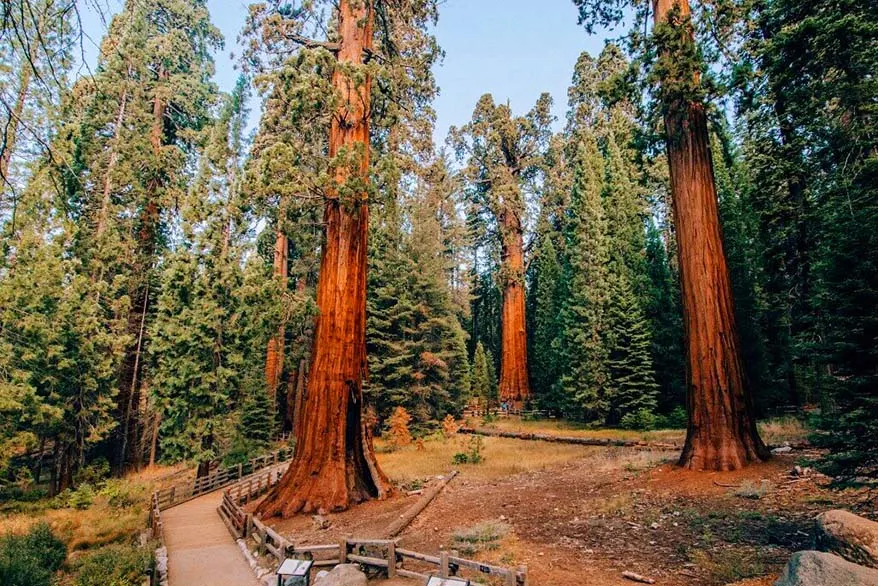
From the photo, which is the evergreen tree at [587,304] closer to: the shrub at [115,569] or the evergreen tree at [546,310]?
the evergreen tree at [546,310]

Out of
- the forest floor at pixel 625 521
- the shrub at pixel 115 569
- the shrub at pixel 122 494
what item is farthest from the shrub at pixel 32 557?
the shrub at pixel 122 494

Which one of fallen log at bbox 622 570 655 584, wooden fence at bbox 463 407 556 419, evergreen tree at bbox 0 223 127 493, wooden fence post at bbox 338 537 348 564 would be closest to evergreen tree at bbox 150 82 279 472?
evergreen tree at bbox 0 223 127 493

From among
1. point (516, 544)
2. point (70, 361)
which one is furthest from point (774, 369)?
point (70, 361)

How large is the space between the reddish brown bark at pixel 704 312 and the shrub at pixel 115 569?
1071cm

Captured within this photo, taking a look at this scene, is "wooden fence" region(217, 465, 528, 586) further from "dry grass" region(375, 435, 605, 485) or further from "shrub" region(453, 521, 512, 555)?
"dry grass" region(375, 435, 605, 485)

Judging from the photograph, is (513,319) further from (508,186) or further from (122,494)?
(122,494)

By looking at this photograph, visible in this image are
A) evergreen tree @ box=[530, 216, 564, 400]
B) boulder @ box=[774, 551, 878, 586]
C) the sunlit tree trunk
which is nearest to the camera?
boulder @ box=[774, 551, 878, 586]

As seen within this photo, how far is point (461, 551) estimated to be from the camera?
7883mm

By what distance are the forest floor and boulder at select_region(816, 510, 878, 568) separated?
95 centimetres

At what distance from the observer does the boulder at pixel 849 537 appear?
4.25 m

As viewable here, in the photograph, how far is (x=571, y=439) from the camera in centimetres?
2216

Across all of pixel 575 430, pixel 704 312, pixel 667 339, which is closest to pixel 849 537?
pixel 704 312

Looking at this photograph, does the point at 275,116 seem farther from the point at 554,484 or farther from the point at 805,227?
the point at 805,227

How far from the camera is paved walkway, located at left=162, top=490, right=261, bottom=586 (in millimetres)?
8805
